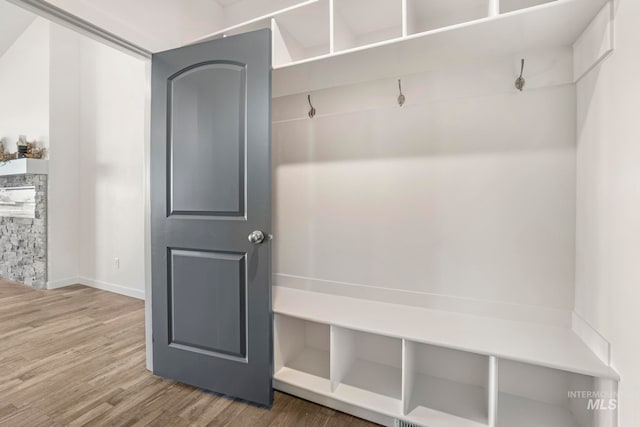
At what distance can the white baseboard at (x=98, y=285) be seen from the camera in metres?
3.69

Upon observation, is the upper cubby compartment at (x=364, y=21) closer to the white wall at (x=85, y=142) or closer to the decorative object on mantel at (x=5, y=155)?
the white wall at (x=85, y=142)

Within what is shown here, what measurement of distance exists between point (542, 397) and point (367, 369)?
873 millimetres

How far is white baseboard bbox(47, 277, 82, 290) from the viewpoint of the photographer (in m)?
4.01

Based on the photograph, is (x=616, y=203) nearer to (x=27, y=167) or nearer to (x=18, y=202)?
(x=27, y=167)

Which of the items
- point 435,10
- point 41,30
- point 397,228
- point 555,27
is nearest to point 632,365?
point 397,228

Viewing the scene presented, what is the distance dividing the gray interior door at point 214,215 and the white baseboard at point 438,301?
508 mm

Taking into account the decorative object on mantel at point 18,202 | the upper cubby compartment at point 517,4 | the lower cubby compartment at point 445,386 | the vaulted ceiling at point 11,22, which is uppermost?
the vaulted ceiling at point 11,22

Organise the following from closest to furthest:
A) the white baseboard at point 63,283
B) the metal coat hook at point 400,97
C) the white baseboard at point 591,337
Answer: the white baseboard at point 591,337 → the metal coat hook at point 400,97 → the white baseboard at point 63,283

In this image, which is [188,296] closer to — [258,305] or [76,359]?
[258,305]

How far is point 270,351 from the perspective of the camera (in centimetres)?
166

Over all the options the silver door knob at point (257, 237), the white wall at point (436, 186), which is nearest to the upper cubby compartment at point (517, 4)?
the white wall at point (436, 186)

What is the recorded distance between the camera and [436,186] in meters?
1.74

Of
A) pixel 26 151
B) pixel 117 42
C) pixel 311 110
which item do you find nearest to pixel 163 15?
pixel 117 42

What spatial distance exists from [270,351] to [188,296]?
0.60 meters
